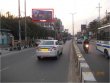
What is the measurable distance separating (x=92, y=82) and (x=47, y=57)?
15431mm

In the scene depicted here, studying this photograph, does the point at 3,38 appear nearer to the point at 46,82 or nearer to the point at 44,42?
the point at 44,42

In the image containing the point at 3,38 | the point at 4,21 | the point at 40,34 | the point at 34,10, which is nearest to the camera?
the point at 3,38

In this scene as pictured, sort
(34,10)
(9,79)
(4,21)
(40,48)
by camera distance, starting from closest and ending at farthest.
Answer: (9,79), (40,48), (4,21), (34,10)

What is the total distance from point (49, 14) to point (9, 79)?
6936 centimetres

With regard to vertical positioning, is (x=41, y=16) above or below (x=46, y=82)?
above

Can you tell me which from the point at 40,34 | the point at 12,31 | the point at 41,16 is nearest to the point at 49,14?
the point at 41,16

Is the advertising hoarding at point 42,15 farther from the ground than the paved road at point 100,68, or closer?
farther from the ground

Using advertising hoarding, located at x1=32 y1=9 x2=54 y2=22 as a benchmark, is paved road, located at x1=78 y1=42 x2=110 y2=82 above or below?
below

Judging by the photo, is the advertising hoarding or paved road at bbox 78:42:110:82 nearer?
paved road at bbox 78:42:110:82

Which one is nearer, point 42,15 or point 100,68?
point 100,68

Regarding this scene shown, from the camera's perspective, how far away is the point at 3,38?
172 ft

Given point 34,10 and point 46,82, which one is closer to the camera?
point 46,82

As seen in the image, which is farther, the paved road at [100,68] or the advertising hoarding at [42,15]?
the advertising hoarding at [42,15]

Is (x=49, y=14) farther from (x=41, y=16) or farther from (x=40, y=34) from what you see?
(x=40, y=34)
